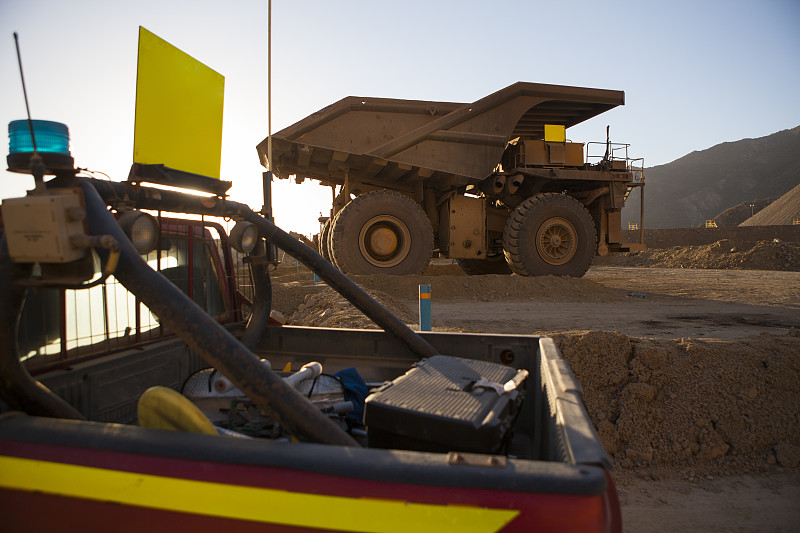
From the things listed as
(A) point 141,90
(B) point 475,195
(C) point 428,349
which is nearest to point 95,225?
(A) point 141,90

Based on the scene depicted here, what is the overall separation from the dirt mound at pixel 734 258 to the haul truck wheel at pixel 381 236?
2185 centimetres

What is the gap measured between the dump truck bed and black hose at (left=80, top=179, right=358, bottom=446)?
9.90m

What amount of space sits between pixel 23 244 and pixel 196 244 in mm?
1708

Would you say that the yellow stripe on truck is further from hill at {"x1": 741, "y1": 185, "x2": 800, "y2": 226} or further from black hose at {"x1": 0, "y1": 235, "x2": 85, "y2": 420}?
hill at {"x1": 741, "y1": 185, "x2": 800, "y2": 226}

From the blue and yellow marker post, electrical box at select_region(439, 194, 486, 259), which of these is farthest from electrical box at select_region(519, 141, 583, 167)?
the blue and yellow marker post

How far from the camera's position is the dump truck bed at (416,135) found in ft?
36.9

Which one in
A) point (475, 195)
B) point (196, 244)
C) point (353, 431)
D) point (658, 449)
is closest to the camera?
point (353, 431)

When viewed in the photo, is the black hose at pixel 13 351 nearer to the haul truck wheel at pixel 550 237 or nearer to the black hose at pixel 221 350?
the black hose at pixel 221 350

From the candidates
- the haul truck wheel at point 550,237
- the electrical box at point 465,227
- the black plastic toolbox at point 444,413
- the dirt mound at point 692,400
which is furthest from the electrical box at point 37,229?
the haul truck wheel at point 550,237

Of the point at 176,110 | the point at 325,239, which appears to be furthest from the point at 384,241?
the point at 176,110

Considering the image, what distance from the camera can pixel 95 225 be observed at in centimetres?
161

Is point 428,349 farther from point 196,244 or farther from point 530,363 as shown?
point 196,244

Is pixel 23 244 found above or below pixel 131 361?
above

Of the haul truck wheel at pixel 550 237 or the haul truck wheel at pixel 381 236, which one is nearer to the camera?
the haul truck wheel at pixel 381 236
